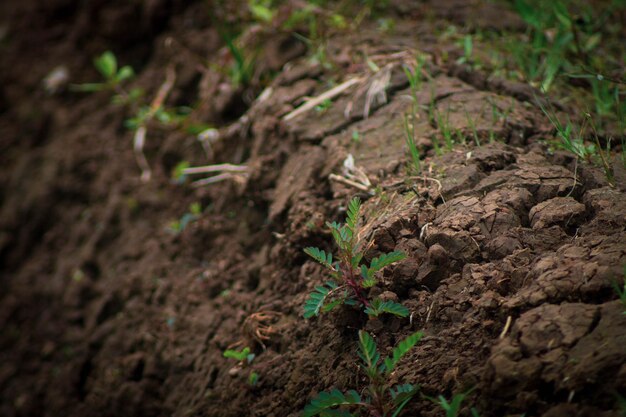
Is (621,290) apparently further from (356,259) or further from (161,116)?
(161,116)

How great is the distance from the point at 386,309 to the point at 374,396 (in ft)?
0.81

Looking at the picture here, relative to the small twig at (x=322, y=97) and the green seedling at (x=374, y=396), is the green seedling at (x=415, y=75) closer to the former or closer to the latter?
the small twig at (x=322, y=97)

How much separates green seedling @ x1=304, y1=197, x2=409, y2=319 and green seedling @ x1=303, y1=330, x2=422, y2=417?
13 centimetres

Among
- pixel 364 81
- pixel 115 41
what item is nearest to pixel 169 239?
pixel 364 81

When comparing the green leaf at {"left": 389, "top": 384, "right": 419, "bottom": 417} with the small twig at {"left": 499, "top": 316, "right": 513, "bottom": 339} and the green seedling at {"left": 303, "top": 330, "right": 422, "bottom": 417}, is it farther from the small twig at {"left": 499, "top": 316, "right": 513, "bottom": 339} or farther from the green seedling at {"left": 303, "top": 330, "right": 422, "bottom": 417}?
the small twig at {"left": 499, "top": 316, "right": 513, "bottom": 339}

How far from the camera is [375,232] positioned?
5.47 ft

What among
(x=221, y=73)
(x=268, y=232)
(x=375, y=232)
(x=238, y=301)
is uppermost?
(x=221, y=73)

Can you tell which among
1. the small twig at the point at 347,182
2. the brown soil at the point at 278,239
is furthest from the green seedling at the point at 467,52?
the small twig at the point at 347,182

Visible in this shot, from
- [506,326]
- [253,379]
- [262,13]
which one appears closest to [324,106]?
[262,13]

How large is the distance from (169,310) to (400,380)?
4.59ft

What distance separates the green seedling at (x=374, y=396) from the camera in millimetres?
1305

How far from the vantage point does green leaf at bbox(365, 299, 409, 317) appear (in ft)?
4.68

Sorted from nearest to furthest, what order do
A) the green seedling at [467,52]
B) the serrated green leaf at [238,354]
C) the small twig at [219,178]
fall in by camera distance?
the serrated green leaf at [238,354], the green seedling at [467,52], the small twig at [219,178]

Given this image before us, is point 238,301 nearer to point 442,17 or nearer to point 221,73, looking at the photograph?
point 221,73
